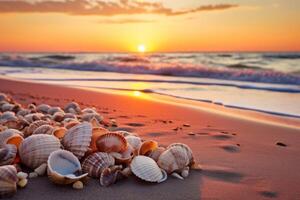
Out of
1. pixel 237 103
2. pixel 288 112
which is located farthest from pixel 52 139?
pixel 237 103

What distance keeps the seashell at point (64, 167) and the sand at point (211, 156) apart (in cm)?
8

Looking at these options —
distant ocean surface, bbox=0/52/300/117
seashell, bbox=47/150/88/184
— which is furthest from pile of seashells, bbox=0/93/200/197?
distant ocean surface, bbox=0/52/300/117

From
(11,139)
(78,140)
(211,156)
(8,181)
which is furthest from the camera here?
(211,156)

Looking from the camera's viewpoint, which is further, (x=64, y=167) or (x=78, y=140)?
(x=78, y=140)

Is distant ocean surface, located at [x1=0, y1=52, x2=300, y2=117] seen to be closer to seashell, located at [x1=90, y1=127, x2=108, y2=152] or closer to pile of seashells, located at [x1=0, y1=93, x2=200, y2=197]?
pile of seashells, located at [x1=0, y1=93, x2=200, y2=197]

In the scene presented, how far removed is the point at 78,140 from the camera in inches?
116

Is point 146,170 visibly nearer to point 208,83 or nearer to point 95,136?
point 95,136

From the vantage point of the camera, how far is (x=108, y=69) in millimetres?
21219

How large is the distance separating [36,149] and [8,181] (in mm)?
390

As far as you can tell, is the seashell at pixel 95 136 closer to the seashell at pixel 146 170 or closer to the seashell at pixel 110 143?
the seashell at pixel 110 143

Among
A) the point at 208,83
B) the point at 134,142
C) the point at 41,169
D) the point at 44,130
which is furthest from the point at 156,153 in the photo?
the point at 208,83

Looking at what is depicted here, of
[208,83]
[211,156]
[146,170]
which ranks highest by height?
[146,170]

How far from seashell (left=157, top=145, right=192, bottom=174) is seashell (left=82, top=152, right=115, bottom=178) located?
0.39 meters

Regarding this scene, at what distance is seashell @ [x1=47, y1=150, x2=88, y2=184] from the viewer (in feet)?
8.73
